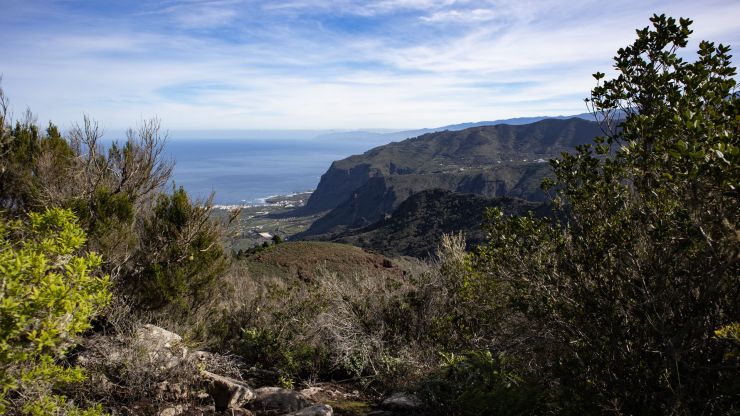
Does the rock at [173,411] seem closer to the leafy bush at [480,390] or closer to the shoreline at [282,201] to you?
the leafy bush at [480,390]

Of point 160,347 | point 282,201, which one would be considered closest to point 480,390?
point 160,347

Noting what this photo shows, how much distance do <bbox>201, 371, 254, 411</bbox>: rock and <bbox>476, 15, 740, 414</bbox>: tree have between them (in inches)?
156

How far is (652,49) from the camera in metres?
4.05

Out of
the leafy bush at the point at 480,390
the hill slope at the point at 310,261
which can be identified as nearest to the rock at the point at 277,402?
the leafy bush at the point at 480,390

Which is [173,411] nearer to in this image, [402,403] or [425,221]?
[402,403]

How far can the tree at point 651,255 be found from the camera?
3064mm

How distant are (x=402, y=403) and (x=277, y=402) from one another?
1.78 metres

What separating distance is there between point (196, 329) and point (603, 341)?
279 inches

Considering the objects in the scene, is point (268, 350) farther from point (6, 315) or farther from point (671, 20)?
point (671, 20)

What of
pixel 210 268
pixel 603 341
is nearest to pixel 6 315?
pixel 603 341

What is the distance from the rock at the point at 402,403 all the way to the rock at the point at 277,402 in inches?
44.2

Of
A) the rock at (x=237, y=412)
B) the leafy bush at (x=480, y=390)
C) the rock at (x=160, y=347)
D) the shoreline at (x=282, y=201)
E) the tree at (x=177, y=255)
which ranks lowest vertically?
the shoreline at (x=282, y=201)

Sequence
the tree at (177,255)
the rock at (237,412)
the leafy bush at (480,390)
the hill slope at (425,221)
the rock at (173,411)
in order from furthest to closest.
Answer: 1. the hill slope at (425,221)
2. the tree at (177,255)
3. the rock at (237,412)
4. the rock at (173,411)
5. the leafy bush at (480,390)

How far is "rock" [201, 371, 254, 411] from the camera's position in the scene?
19.1 ft
